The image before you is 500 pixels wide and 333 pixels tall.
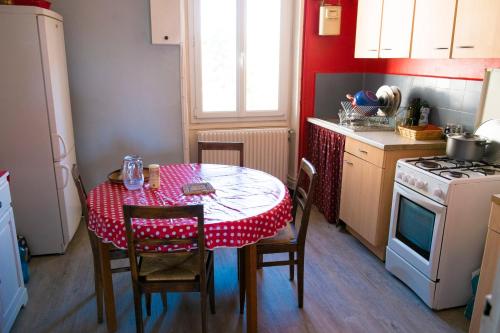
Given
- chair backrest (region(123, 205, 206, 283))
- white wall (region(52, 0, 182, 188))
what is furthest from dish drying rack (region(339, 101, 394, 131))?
chair backrest (region(123, 205, 206, 283))

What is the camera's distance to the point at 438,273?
2.34m

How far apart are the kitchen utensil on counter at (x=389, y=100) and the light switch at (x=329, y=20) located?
2.54 ft

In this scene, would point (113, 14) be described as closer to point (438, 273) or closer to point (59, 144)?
point (59, 144)

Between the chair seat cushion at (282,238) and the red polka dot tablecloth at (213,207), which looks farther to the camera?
the chair seat cushion at (282,238)

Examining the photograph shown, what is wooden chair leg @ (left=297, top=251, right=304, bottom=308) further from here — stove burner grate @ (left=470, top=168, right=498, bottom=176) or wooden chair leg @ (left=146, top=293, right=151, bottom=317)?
stove burner grate @ (left=470, top=168, right=498, bottom=176)

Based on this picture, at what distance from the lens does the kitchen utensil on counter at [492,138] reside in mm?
2510

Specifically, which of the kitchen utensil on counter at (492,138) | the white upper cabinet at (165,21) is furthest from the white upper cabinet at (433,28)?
the white upper cabinet at (165,21)

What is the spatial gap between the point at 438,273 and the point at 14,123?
9.57 ft

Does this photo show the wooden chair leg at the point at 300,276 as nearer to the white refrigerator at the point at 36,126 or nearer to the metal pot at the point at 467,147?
the metal pot at the point at 467,147

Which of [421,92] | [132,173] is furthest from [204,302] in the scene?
[421,92]

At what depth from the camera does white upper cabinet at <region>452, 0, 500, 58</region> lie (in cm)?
223

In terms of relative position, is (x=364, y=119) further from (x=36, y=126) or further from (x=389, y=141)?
(x=36, y=126)

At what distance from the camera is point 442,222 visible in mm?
2258

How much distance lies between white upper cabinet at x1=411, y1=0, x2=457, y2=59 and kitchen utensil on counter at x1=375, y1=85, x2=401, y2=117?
530 mm
